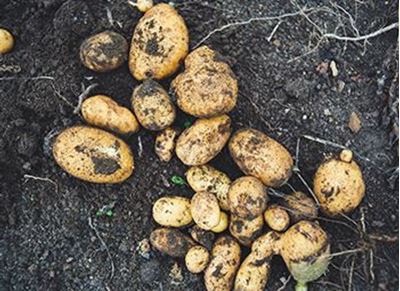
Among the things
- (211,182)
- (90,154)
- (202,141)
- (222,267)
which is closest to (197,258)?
(222,267)

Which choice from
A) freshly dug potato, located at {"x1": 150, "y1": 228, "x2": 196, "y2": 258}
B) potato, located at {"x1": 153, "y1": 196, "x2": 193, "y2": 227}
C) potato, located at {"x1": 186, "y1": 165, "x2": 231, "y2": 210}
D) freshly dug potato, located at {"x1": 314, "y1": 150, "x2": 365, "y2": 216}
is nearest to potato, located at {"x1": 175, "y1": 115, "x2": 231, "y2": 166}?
potato, located at {"x1": 186, "y1": 165, "x2": 231, "y2": 210}

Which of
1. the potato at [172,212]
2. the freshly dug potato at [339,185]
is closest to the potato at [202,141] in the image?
the potato at [172,212]

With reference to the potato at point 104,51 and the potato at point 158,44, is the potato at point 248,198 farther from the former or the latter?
the potato at point 104,51

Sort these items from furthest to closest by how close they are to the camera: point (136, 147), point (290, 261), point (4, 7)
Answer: point (4, 7), point (136, 147), point (290, 261)

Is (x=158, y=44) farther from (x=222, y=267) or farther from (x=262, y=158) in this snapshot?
(x=222, y=267)

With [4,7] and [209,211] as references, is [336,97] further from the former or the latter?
[4,7]

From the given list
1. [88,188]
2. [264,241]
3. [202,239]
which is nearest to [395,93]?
[264,241]

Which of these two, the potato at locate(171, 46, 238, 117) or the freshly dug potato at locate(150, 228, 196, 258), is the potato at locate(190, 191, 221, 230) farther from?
the potato at locate(171, 46, 238, 117)
